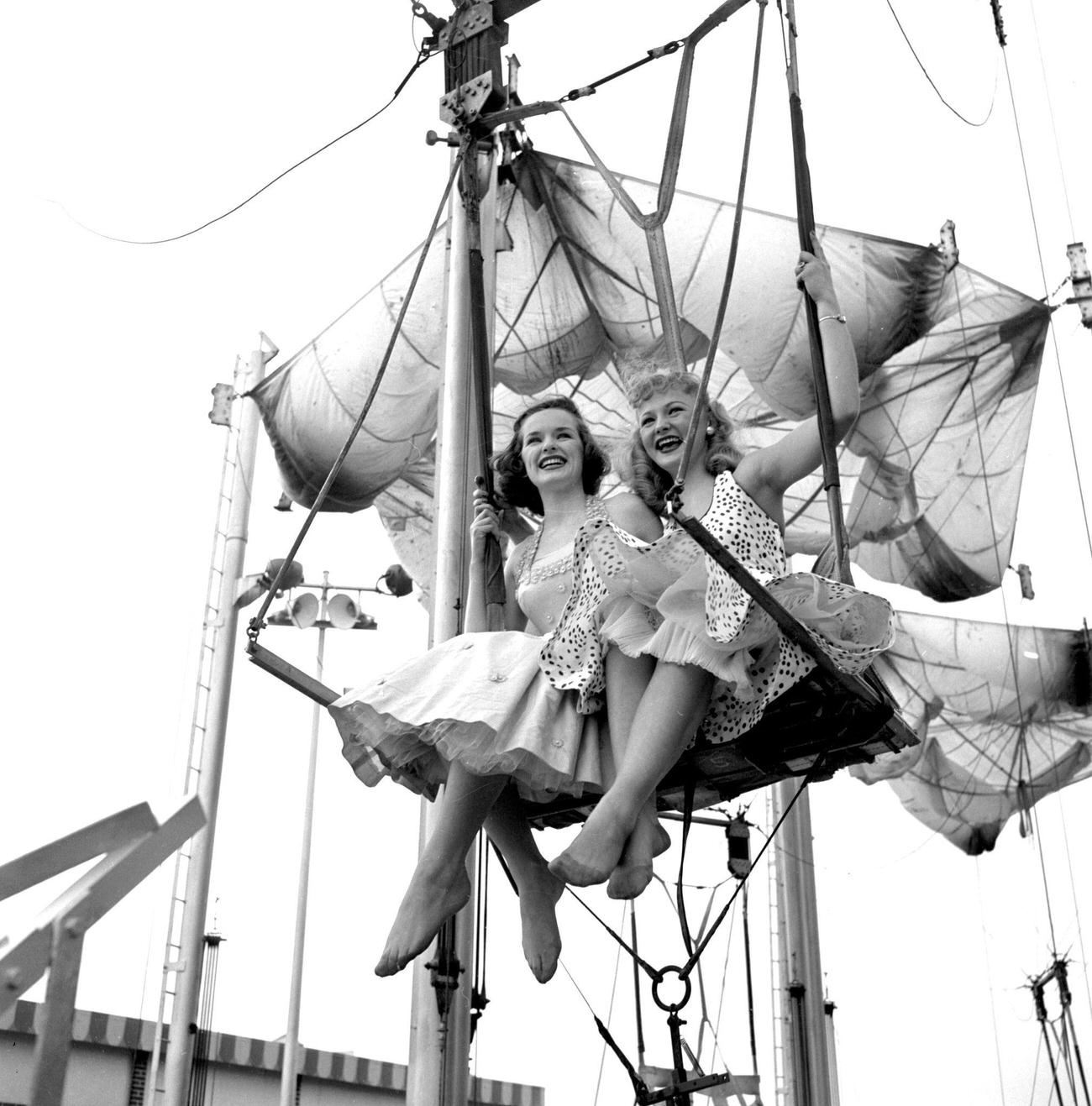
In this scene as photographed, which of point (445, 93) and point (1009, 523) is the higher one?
point (1009, 523)

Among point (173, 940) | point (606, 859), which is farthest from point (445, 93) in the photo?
point (173, 940)

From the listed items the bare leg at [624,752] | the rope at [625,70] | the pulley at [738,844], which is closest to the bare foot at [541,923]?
the bare leg at [624,752]

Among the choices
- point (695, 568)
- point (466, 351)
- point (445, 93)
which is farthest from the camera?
point (466, 351)

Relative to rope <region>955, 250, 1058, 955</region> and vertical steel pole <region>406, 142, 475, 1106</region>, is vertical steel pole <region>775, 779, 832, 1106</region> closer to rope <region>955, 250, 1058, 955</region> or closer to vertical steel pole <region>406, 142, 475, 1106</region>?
rope <region>955, 250, 1058, 955</region>

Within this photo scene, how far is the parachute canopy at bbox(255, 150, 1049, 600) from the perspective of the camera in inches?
373

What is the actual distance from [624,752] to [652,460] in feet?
2.70

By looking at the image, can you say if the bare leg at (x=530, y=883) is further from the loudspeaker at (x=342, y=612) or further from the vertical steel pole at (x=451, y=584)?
the loudspeaker at (x=342, y=612)

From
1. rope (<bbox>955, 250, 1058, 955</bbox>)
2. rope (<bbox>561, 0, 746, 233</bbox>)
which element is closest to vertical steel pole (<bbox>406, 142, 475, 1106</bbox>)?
rope (<bbox>561, 0, 746, 233</bbox>)

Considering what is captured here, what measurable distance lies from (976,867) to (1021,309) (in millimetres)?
6688

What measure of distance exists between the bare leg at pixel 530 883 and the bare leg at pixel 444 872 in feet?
0.44

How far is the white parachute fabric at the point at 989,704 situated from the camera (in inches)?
526

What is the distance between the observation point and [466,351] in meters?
5.95

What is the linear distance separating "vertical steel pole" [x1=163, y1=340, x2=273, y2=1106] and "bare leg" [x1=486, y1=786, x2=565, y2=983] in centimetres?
361

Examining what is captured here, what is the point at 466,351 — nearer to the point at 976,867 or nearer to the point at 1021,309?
the point at 1021,309
